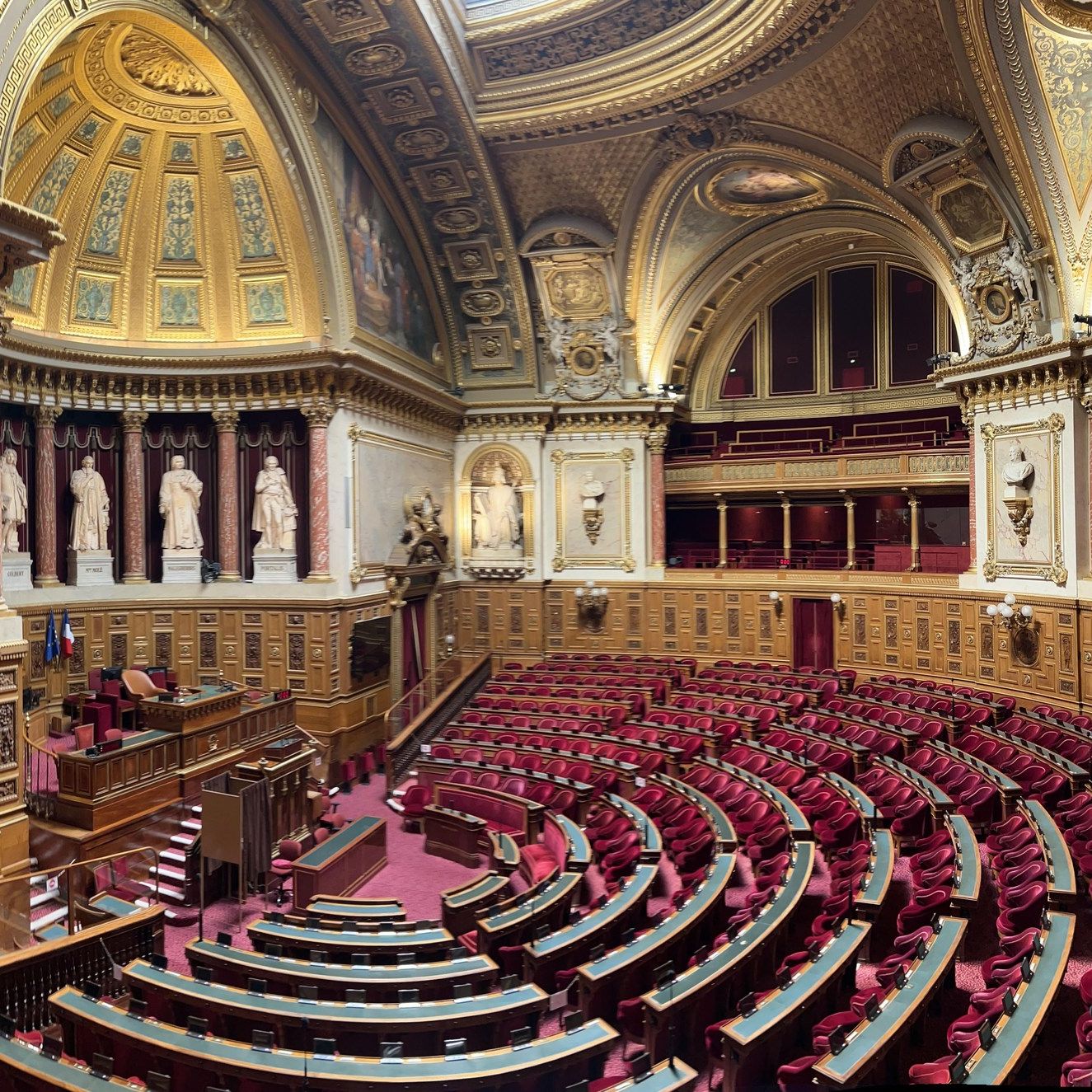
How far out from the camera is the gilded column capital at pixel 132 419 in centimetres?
1777

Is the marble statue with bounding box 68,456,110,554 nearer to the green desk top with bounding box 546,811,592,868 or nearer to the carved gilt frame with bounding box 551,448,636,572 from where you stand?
the green desk top with bounding box 546,811,592,868

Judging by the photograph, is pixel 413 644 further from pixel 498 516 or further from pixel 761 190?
pixel 761 190

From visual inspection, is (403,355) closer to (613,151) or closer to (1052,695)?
(613,151)

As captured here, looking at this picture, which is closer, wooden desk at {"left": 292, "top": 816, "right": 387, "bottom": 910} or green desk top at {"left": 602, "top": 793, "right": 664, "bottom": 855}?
green desk top at {"left": 602, "top": 793, "right": 664, "bottom": 855}

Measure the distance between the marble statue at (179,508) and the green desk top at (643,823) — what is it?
10.7 m

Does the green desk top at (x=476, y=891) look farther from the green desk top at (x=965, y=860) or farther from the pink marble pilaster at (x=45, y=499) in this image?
the pink marble pilaster at (x=45, y=499)

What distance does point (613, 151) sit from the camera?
19.7 meters

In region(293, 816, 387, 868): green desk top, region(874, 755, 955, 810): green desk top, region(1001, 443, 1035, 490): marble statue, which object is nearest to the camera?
region(874, 755, 955, 810): green desk top

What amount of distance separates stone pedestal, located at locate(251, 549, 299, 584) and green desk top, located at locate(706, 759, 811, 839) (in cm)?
965

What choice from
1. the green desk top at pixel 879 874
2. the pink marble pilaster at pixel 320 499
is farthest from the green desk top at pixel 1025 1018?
the pink marble pilaster at pixel 320 499

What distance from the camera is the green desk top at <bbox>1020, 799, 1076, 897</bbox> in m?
8.05

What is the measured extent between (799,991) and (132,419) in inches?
647

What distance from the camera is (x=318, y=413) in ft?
58.8

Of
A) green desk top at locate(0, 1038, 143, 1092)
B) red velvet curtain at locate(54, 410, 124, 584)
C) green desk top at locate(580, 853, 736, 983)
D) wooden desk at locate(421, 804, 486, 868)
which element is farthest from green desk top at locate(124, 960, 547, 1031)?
red velvet curtain at locate(54, 410, 124, 584)
